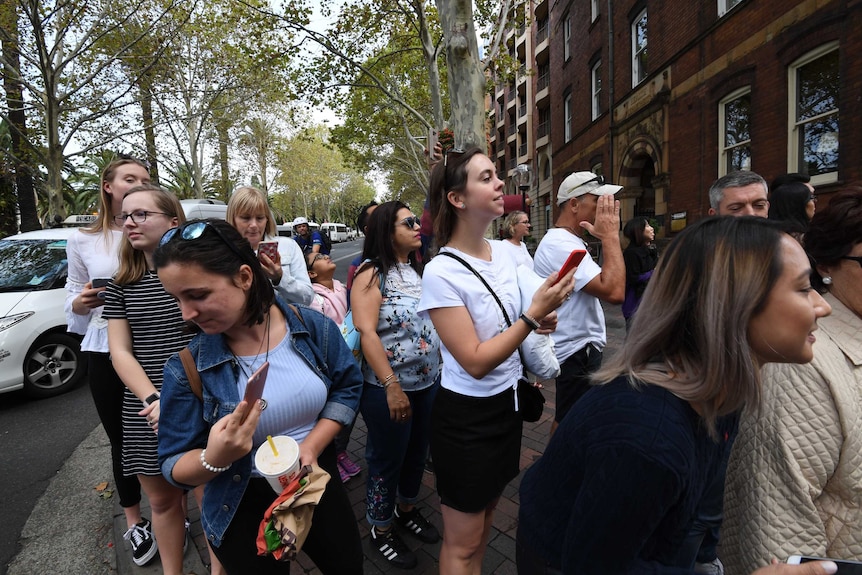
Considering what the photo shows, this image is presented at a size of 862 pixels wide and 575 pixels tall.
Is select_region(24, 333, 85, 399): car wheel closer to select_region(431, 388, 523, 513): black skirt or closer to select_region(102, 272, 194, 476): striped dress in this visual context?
select_region(102, 272, 194, 476): striped dress

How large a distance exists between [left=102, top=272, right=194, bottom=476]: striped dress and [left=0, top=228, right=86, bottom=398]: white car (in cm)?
419

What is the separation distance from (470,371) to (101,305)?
6.57 feet

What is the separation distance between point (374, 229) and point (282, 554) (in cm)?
176

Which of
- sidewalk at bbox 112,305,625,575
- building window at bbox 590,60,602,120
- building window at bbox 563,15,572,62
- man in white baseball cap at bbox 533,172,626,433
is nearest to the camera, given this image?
sidewalk at bbox 112,305,625,575

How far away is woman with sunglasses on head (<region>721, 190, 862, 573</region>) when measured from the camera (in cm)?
132

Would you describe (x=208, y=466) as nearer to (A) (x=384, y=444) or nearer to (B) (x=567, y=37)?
(A) (x=384, y=444)

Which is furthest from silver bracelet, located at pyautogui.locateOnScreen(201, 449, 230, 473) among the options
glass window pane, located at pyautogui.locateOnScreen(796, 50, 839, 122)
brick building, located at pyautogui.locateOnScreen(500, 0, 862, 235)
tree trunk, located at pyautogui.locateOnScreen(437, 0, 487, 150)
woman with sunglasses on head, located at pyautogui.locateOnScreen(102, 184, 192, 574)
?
glass window pane, located at pyautogui.locateOnScreen(796, 50, 839, 122)

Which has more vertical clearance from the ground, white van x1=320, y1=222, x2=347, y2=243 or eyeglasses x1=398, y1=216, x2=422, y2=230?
white van x1=320, y1=222, x2=347, y2=243

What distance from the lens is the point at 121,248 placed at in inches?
80.5

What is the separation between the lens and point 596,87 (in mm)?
16734

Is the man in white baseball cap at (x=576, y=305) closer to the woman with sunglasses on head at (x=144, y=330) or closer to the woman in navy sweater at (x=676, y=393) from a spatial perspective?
the woman in navy sweater at (x=676, y=393)

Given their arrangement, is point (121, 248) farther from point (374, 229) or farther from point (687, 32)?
point (687, 32)

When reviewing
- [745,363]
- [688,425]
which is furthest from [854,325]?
[688,425]

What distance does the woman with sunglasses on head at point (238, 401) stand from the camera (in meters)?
1.36
